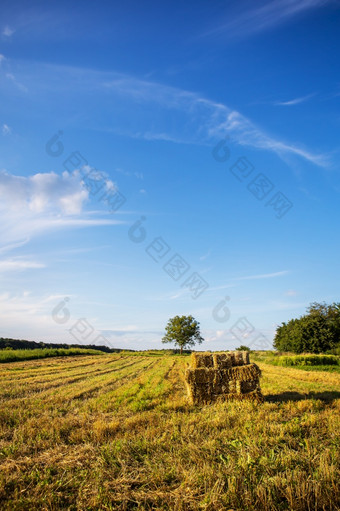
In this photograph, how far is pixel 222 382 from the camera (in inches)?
408

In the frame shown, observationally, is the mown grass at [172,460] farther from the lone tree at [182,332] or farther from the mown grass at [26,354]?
the lone tree at [182,332]

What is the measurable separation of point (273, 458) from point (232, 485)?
3.82ft

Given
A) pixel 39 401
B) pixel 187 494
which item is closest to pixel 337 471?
pixel 187 494

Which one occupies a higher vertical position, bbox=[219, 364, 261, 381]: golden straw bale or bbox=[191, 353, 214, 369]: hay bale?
bbox=[191, 353, 214, 369]: hay bale

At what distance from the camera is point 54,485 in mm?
4195

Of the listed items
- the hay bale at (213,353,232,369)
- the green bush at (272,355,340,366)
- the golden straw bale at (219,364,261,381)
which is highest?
the hay bale at (213,353,232,369)

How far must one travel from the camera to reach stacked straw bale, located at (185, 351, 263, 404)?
1009 cm

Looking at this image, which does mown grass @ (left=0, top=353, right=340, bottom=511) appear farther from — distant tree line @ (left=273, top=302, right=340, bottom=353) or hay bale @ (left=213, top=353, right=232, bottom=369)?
distant tree line @ (left=273, top=302, right=340, bottom=353)

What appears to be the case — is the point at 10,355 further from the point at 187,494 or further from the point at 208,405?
the point at 187,494

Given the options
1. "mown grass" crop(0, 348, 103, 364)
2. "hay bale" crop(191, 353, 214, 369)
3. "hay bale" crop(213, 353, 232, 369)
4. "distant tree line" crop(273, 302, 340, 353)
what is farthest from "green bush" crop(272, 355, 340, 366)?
"mown grass" crop(0, 348, 103, 364)

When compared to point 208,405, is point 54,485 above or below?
above

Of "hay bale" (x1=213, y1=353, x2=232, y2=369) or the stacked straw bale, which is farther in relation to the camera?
"hay bale" (x1=213, y1=353, x2=232, y2=369)

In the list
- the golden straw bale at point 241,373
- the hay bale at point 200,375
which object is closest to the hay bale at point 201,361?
the hay bale at point 200,375

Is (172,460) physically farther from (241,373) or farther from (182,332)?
(182,332)
